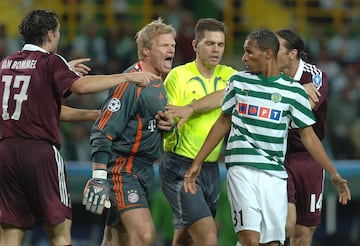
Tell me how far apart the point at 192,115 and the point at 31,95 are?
65.0 inches

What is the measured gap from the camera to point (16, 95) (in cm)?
838

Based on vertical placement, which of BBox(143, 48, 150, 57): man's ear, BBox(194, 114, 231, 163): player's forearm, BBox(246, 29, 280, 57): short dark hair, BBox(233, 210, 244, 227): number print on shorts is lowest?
BBox(233, 210, 244, 227): number print on shorts

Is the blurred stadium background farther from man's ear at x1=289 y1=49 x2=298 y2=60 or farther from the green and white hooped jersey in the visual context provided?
the green and white hooped jersey

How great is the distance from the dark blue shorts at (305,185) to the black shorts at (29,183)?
2.18m

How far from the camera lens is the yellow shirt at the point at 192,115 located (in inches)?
368

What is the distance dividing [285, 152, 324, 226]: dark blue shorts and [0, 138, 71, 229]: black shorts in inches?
85.9

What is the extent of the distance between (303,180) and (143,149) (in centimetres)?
158

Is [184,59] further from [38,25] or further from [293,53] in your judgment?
[38,25]

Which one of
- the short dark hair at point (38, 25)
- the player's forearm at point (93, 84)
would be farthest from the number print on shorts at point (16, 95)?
the player's forearm at point (93, 84)

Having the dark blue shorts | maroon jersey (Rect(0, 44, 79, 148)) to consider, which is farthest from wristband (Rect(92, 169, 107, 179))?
the dark blue shorts

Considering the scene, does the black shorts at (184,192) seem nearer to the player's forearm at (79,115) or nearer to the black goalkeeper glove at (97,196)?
the player's forearm at (79,115)

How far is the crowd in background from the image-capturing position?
15.1 m

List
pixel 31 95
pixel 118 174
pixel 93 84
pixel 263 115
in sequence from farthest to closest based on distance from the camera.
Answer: pixel 118 174, pixel 31 95, pixel 263 115, pixel 93 84

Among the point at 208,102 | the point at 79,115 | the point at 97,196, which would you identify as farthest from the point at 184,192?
the point at 79,115
